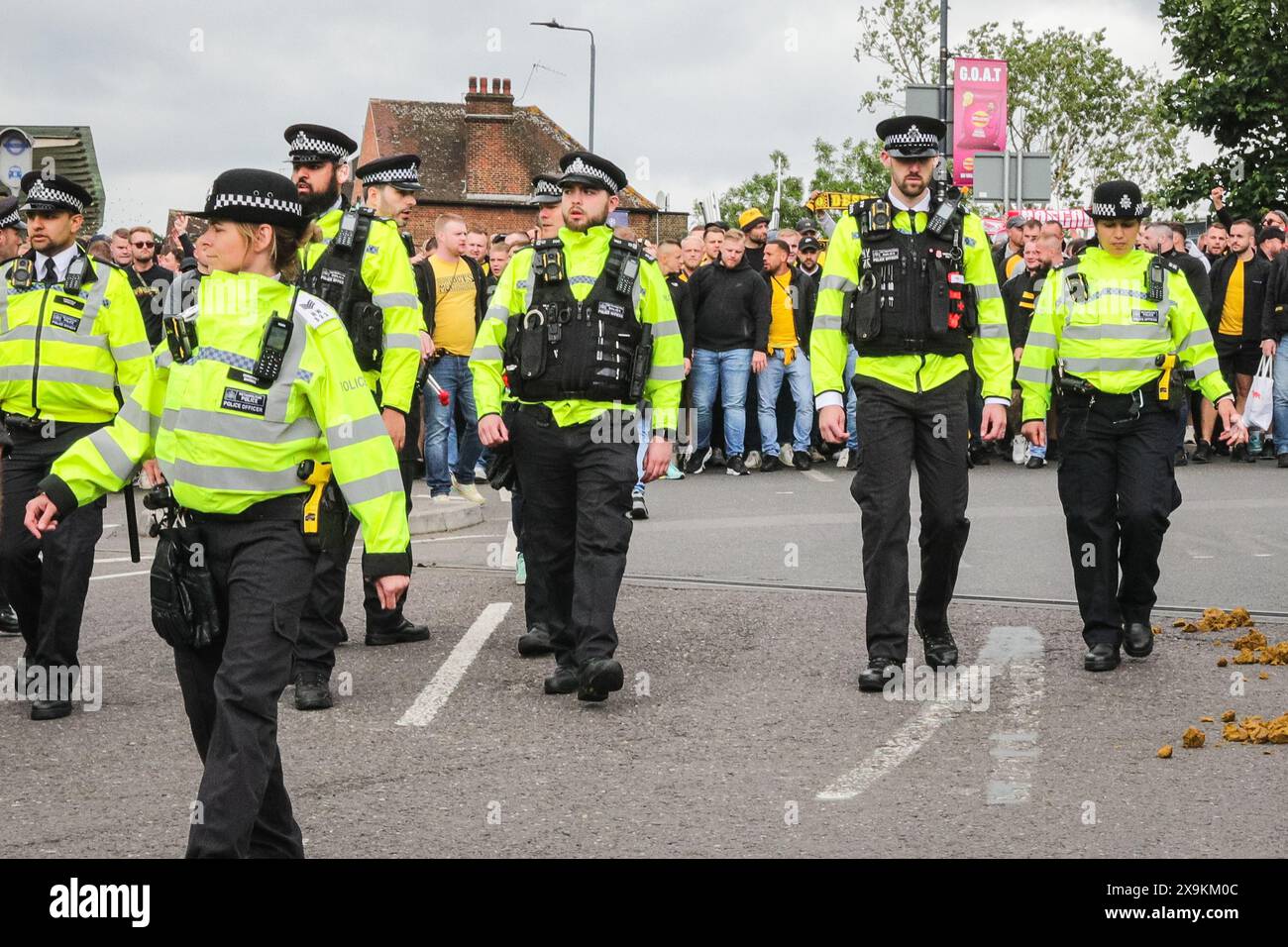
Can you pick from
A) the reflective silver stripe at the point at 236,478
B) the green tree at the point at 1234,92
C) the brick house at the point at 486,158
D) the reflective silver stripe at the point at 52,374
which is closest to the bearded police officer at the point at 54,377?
the reflective silver stripe at the point at 52,374

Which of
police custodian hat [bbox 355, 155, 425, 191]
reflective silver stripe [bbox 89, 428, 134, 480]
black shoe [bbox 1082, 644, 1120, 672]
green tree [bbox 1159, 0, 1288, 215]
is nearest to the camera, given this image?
reflective silver stripe [bbox 89, 428, 134, 480]

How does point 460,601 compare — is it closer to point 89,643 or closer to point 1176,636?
point 89,643

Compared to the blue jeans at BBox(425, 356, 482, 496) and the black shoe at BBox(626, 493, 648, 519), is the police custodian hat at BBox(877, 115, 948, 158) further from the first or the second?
the blue jeans at BBox(425, 356, 482, 496)

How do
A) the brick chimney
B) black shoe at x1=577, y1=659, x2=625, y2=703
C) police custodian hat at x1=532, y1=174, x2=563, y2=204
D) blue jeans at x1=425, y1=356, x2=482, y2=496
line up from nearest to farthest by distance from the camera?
black shoe at x1=577, y1=659, x2=625, y2=703, police custodian hat at x1=532, y1=174, x2=563, y2=204, blue jeans at x1=425, y1=356, x2=482, y2=496, the brick chimney

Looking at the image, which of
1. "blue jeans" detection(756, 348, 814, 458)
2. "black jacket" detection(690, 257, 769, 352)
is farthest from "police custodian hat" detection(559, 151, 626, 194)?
"blue jeans" detection(756, 348, 814, 458)

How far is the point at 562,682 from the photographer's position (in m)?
7.38

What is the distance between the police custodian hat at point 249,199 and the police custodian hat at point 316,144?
276cm

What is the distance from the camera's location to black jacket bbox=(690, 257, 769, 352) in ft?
52.7

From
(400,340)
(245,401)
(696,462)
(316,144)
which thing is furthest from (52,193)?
(696,462)

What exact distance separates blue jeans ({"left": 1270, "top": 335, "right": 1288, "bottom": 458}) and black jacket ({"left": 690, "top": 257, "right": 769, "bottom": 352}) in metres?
4.78
